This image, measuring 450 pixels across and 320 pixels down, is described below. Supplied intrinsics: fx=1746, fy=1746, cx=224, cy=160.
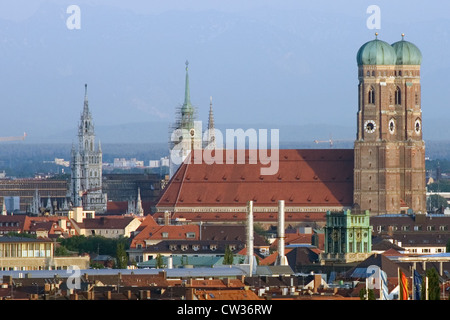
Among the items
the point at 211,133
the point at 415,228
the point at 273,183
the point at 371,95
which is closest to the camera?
the point at 415,228

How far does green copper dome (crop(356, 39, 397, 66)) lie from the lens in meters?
110

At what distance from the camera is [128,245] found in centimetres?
9525

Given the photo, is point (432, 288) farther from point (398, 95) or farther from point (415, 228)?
point (398, 95)

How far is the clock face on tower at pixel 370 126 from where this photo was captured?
11031 cm

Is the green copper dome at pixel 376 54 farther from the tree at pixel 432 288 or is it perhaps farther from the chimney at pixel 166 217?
the tree at pixel 432 288

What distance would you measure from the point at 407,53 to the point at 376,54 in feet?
7.66

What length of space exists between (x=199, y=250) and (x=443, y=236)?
14.8 meters

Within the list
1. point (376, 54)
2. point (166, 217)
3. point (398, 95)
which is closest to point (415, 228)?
point (398, 95)

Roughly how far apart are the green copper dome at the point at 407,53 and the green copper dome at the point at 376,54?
0.51 metres

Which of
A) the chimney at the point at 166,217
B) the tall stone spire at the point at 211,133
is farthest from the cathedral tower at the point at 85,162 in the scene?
the chimney at the point at 166,217

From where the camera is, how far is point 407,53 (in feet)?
366

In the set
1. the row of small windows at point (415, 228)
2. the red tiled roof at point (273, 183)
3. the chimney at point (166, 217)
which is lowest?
the row of small windows at point (415, 228)

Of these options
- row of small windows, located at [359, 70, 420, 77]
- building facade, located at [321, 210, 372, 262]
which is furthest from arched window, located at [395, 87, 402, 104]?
building facade, located at [321, 210, 372, 262]

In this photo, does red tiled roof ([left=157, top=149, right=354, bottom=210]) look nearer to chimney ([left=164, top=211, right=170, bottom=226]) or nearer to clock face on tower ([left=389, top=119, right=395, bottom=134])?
chimney ([left=164, top=211, right=170, bottom=226])
